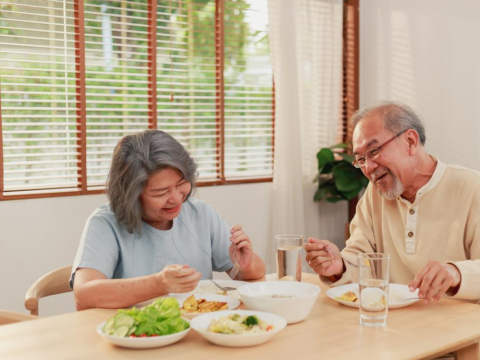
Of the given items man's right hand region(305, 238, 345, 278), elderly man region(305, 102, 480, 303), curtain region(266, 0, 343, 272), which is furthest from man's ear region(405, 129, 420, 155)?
curtain region(266, 0, 343, 272)

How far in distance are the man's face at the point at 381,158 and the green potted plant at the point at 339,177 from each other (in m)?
2.23

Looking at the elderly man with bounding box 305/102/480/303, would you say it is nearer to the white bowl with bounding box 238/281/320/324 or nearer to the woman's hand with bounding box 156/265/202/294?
the white bowl with bounding box 238/281/320/324

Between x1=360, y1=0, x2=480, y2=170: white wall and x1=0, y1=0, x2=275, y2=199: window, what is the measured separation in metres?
0.85

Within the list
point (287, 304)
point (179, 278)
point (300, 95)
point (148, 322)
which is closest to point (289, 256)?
point (287, 304)

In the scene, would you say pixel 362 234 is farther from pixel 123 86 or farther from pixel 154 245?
pixel 123 86

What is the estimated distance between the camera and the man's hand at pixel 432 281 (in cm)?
174

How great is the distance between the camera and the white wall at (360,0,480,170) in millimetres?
4109

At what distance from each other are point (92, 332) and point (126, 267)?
0.52 m

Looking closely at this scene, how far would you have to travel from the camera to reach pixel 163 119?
13.4ft

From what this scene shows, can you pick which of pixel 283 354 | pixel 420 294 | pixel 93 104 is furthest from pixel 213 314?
pixel 93 104

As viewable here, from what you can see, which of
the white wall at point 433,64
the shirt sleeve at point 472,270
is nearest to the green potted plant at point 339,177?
the white wall at point 433,64

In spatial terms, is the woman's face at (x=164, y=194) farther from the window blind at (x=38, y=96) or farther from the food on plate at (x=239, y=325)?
the window blind at (x=38, y=96)

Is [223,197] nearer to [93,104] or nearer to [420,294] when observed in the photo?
[93,104]

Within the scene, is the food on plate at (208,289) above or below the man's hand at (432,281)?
below
